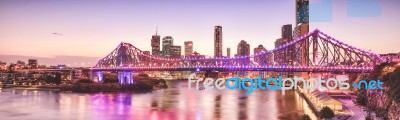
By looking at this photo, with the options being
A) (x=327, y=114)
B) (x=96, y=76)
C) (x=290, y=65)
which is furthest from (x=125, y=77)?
(x=327, y=114)

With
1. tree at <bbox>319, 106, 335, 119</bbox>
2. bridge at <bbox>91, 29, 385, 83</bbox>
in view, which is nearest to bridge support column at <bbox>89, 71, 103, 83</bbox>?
bridge at <bbox>91, 29, 385, 83</bbox>

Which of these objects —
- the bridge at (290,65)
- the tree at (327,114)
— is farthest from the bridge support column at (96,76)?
the tree at (327,114)

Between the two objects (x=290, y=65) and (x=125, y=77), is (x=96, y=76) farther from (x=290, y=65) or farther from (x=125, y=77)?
(x=290, y=65)

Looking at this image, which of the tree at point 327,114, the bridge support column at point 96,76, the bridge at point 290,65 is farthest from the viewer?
the bridge support column at point 96,76

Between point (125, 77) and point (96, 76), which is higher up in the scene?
point (96, 76)

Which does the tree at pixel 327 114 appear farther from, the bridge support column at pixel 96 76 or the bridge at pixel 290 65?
the bridge support column at pixel 96 76

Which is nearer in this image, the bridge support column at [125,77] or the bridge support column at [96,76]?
the bridge support column at [125,77]

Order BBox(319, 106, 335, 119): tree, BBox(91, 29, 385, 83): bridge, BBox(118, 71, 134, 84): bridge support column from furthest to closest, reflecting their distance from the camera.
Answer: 1. BBox(118, 71, 134, 84): bridge support column
2. BBox(91, 29, 385, 83): bridge
3. BBox(319, 106, 335, 119): tree

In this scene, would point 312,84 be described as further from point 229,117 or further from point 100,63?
point 100,63

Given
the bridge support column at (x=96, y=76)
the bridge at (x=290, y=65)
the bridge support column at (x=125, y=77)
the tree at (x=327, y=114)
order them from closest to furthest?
the tree at (x=327, y=114) < the bridge at (x=290, y=65) < the bridge support column at (x=125, y=77) < the bridge support column at (x=96, y=76)

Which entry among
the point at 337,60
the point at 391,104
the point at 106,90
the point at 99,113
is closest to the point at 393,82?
the point at 391,104

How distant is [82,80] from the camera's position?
297 feet

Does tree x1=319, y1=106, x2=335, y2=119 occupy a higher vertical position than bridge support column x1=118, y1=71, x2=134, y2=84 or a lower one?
lower

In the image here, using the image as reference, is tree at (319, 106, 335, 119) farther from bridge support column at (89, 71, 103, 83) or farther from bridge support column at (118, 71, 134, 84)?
bridge support column at (89, 71, 103, 83)
